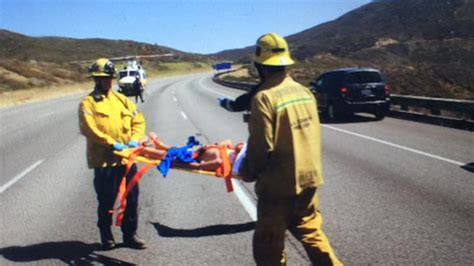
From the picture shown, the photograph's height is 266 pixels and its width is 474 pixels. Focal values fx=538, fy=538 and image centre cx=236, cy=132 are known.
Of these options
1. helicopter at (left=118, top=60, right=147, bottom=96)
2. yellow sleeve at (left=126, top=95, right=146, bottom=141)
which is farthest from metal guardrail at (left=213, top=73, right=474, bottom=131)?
helicopter at (left=118, top=60, right=147, bottom=96)

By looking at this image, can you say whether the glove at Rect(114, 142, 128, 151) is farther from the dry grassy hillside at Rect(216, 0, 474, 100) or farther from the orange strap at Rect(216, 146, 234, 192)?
the dry grassy hillside at Rect(216, 0, 474, 100)

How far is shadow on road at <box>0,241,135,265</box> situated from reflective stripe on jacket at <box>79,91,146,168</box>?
3.14 ft

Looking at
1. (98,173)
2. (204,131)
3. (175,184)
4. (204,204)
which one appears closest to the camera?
(98,173)

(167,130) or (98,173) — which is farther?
(167,130)

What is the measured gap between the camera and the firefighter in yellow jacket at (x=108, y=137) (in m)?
5.65

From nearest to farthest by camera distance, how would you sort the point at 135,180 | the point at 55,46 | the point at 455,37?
the point at 135,180, the point at 455,37, the point at 55,46

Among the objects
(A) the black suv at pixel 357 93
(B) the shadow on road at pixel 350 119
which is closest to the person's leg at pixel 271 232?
(B) the shadow on road at pixel 350 119

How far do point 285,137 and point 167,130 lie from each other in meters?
14.1

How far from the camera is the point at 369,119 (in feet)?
63.8

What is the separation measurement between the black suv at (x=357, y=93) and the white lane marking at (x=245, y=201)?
10.5 m

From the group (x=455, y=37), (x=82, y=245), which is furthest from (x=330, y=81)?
(x=455, y=37)

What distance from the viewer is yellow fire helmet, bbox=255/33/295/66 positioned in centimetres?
357

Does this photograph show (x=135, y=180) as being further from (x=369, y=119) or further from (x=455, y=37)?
(x=455, y=37)

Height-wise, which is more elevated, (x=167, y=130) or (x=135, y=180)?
(x=135, y=180)
